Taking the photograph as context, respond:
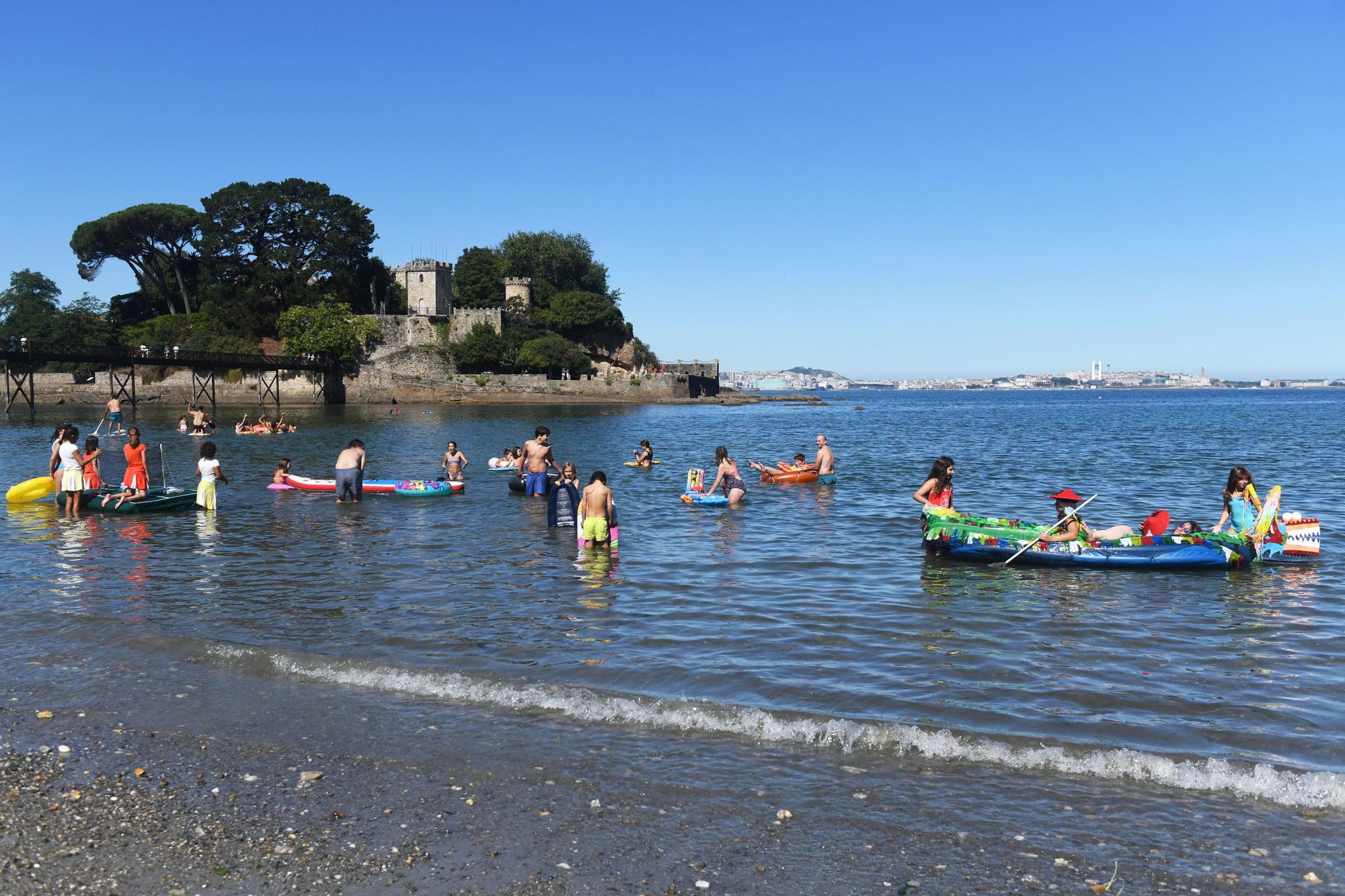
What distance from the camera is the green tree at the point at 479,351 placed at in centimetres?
8775

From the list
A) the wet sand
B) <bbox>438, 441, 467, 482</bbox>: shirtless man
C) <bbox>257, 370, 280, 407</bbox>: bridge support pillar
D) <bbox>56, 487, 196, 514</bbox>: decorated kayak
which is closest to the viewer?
the wet sand

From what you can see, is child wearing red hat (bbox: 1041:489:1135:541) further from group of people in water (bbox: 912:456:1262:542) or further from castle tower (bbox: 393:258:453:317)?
castle tower (bbox: 393:258:453:317)

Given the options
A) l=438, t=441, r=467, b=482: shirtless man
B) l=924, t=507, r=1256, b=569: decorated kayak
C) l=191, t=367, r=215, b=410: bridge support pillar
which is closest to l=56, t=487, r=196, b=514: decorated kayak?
l=438, t=441, r=467, b=482: shirtless man

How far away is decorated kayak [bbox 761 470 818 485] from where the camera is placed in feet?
82.3

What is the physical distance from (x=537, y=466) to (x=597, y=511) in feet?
22.7

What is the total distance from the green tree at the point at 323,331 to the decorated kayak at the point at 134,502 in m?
65.3

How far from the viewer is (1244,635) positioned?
10617 mm

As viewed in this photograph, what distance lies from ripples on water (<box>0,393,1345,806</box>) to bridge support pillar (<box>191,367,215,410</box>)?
5643cm

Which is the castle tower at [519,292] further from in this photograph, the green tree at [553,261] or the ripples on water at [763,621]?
the ripples on water at [763,621]

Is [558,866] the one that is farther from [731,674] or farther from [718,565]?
[718,565]

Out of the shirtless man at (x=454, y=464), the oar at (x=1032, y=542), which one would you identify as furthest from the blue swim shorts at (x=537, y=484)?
the oar at (x=1032, y=542)

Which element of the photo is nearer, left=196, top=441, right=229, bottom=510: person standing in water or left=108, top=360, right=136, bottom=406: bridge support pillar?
left=196, top=441, right=229, bottom=510: person standing in water

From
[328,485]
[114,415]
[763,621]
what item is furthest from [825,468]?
[114,415]

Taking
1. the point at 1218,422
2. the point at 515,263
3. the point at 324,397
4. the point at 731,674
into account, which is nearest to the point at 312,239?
the point at 324,397
